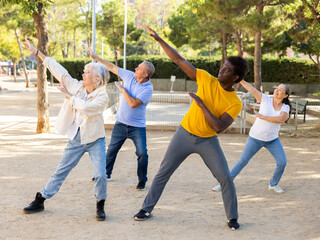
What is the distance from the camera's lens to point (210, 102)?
13.3ft

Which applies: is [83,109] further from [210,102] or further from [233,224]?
[233,224]

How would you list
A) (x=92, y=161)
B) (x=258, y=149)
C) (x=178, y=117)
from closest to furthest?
(x=92, y=161) → (x=258, y=149) → (x=178, y=117)

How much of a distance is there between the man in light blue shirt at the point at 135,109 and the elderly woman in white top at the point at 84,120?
955 millimetres

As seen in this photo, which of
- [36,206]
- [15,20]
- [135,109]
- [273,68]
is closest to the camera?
[36,206]

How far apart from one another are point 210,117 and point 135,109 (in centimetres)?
189

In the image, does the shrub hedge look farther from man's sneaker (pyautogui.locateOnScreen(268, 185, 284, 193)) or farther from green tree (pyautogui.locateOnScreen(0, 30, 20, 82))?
man's sneaker (pyautogui.locateOnScreen(268, 185, 284, 193))

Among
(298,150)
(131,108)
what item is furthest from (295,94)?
(131,108)

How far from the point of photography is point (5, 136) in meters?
9.93

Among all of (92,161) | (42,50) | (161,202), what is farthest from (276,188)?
(42,50)

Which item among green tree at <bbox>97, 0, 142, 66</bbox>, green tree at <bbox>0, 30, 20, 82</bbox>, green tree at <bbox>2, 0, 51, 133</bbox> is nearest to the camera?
green tree at <bbox>2, 0, 51, 133</bbox>

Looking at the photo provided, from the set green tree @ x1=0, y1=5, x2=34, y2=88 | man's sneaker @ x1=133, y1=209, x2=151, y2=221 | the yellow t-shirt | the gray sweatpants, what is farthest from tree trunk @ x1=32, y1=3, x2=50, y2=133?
green tree @ x1=0, y1=5, x2=34, y2=88

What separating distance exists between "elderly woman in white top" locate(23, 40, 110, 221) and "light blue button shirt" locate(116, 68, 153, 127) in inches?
41.4

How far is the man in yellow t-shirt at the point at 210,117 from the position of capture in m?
3.95

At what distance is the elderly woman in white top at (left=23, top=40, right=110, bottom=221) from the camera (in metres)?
4.31
